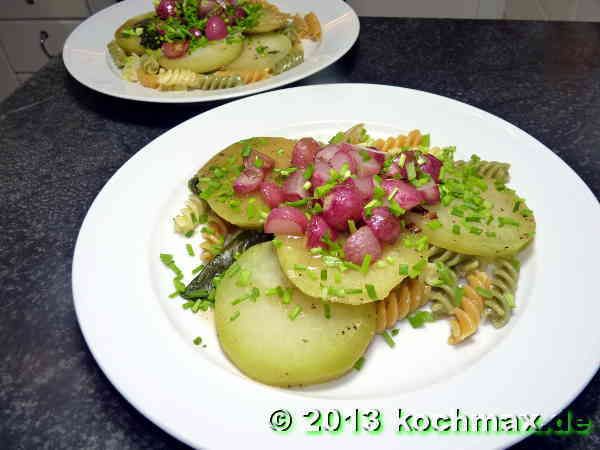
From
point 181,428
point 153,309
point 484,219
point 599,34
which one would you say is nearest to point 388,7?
point 599,34

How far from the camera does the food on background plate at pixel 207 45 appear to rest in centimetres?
391

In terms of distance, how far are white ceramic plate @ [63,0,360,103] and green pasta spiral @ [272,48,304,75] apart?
91 millimetres

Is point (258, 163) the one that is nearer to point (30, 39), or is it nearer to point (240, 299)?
point (240, 299)

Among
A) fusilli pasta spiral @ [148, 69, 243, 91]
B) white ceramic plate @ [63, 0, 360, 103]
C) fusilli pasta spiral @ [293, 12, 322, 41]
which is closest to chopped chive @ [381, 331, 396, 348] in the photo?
white ceramic plate @ [63, 0, 360, 103]

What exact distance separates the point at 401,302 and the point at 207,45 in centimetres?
283

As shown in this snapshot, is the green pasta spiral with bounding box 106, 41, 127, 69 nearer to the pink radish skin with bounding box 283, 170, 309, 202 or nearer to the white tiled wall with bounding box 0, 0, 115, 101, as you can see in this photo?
the white tiled wall with bounding box 0, 0, 115, 101

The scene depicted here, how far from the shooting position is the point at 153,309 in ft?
7.08

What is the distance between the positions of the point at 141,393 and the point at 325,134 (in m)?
1.96

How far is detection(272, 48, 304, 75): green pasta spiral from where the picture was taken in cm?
396

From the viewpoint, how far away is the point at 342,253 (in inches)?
83.1

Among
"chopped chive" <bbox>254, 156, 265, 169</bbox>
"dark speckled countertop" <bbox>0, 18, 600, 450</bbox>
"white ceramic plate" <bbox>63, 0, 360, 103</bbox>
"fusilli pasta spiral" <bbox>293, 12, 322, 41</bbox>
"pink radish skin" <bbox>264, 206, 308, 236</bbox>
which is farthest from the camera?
"fusilli pasta spiral" <bbox>293, 12, 322, 41</bbox>

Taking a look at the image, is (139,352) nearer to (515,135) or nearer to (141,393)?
(141,393)

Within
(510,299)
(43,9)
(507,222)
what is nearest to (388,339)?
(510,299)

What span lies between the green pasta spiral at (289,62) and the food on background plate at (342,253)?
1.56 metres
